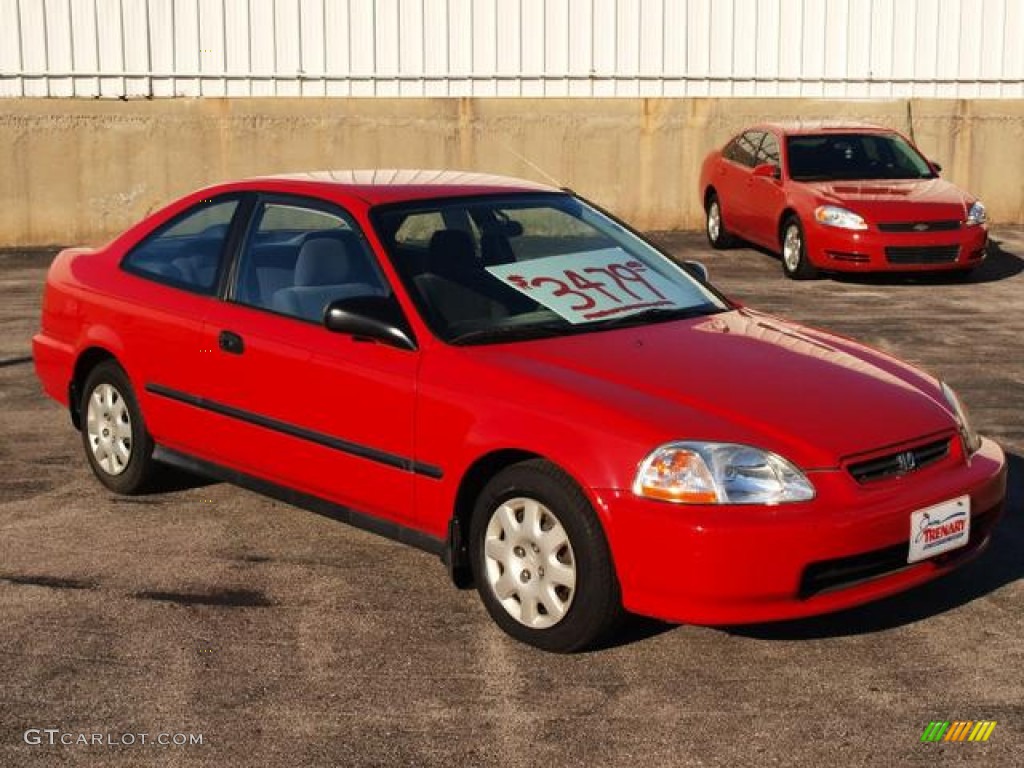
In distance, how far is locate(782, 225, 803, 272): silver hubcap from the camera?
14805 millimetres

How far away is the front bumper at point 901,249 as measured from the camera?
46.2 feet

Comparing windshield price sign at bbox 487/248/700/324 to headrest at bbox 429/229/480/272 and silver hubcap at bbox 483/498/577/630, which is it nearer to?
headrest at bbox 429/229/480/272

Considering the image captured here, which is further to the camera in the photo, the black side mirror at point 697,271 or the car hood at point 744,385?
Answer: the black side mirror at point 697,271

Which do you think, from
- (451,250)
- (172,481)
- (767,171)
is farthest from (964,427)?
(767,171)

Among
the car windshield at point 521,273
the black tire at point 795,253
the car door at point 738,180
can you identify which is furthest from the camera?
the car door at point 738,180

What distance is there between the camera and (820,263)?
47.4 feet

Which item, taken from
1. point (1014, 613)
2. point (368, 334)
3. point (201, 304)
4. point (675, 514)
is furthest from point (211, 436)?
point (1014, 613)

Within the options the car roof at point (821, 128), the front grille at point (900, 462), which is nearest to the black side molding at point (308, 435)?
the front grille at point (900, 462)

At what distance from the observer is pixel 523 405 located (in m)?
5.25

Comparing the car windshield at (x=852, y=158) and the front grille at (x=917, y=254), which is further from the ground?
the car windshield at (x=852, y=158)

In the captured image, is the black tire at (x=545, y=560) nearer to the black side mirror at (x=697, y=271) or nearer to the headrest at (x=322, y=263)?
the headrest at (x=322, y=263)

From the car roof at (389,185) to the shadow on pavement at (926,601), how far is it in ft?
6.68

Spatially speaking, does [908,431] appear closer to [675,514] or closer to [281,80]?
[675,514]

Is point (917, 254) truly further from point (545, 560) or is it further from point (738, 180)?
point (545, 560)
